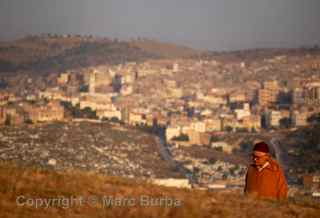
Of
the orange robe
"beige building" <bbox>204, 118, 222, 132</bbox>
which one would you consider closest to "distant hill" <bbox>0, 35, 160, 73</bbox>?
"beige building" <bbox>204, 118, 222, 132</bbox>

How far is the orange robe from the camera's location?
7383 mm

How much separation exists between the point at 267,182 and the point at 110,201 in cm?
125

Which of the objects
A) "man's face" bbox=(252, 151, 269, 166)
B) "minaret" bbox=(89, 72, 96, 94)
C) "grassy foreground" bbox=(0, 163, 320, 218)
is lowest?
"grassy foreground" bbox=(0, 163, 320, 218)

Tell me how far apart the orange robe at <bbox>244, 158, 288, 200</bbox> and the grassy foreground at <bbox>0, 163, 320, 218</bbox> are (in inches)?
4.2

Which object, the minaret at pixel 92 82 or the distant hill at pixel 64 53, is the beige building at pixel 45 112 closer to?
the minaret at pixel 92 82

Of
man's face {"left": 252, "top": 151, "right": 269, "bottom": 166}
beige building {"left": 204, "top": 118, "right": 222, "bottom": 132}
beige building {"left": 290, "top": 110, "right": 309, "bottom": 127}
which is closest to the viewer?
man's face {"left": 252, "top": 151, "right": 269, "bottom": 166}

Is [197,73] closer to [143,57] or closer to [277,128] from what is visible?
[143,57]

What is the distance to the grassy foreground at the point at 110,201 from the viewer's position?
6668 mm

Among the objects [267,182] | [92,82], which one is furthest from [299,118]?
[267,182]

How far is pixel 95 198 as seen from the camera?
710cm

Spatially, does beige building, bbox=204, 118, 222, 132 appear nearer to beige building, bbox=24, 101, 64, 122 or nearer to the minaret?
beige building, bbox=24, 101, 64, 122

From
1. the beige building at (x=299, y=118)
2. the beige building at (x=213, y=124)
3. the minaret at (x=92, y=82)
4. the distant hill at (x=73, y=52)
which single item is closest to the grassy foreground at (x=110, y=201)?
the beige building at (x=299, y=118)

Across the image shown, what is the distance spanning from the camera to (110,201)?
7031mm

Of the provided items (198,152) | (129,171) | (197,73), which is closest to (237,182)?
(129,171)
